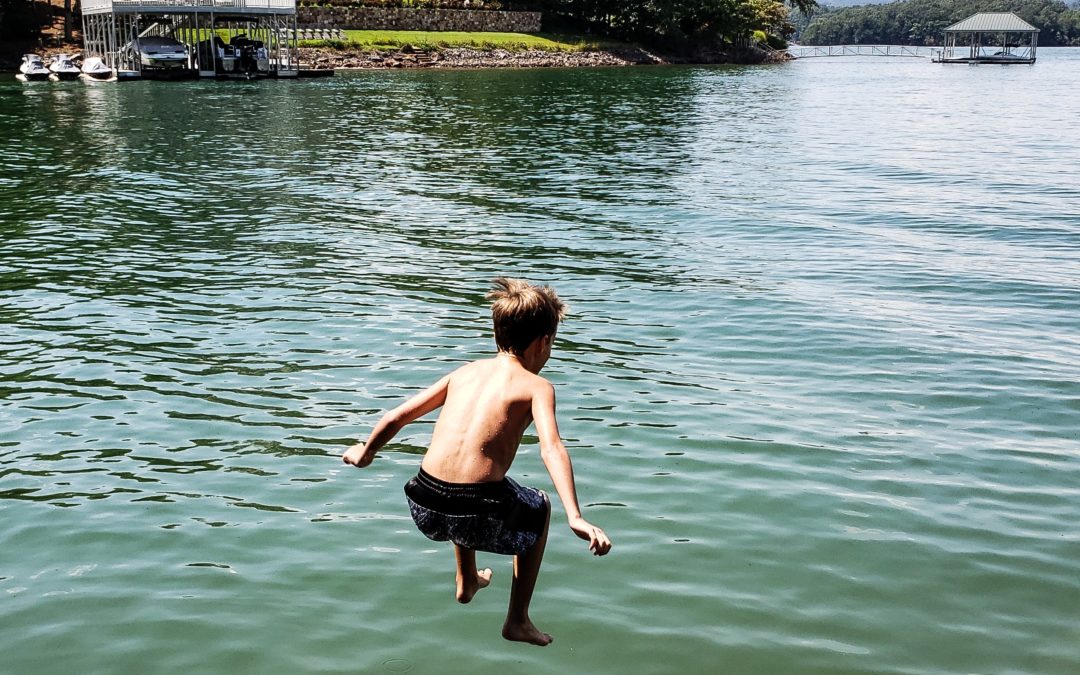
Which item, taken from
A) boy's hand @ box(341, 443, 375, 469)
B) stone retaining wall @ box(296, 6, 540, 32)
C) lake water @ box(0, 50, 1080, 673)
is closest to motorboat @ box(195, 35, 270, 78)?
stone retaining wall @ box(296, 6, 540, 32)

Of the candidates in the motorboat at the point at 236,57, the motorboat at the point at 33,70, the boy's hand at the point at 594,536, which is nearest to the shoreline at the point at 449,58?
the motorboat at the point at 33,70

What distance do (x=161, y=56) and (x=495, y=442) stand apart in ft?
205

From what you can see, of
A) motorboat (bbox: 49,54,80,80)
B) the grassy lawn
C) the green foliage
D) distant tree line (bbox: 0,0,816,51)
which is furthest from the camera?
the green foliage

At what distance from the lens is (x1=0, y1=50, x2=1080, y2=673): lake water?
6285mm

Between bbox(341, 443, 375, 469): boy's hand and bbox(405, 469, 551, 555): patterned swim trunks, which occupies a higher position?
bbox(341, 443, 375, 469): boy's hand

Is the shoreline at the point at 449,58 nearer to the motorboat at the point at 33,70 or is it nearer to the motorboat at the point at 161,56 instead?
the motorboat at the point at 33,70

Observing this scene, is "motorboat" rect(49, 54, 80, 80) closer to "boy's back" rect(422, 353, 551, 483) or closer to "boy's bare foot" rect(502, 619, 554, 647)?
"boy's back" rect(422, 353, 551, 483)

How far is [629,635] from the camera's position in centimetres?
617

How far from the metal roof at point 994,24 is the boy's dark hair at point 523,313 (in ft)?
381

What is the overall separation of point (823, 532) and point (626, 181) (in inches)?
754

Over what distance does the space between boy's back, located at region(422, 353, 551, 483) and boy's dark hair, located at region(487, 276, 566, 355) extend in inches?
4.7

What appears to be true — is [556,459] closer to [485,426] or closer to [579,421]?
[485,426]

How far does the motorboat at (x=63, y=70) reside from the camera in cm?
6031

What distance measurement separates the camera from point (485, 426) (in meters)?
5.17
